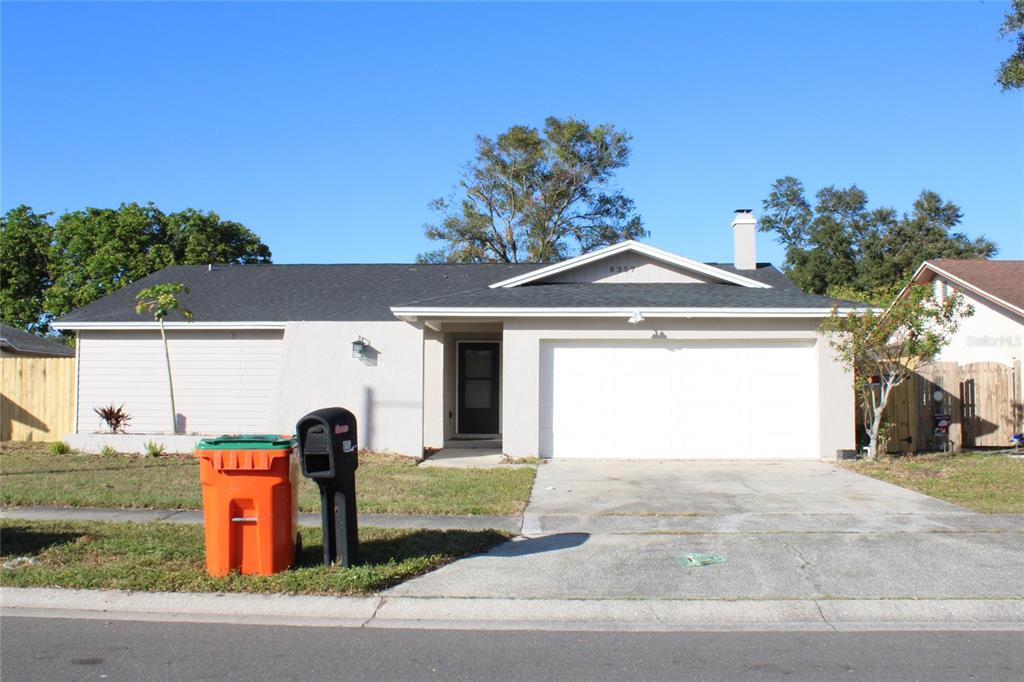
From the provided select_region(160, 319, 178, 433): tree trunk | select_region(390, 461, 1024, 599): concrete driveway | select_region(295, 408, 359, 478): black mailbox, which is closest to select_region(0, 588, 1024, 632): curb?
select_region(390, 461, 1024, 599): concrete driveway

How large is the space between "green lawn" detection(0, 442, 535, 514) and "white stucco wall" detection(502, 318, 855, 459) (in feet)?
4.59

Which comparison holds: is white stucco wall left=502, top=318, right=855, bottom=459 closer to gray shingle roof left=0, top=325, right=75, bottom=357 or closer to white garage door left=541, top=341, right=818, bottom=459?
white garage door left=541, top=341, right=818, bottom=459

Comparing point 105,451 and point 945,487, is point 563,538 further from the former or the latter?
point 105,451

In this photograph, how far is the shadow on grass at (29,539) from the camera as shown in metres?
7.82

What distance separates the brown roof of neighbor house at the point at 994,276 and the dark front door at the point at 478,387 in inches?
470

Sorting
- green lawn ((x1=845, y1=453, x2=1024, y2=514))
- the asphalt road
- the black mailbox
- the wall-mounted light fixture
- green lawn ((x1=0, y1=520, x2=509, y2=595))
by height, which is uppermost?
the wall-mounted light fixture

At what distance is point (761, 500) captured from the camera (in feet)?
34.2

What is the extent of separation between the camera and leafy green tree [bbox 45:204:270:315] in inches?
1235

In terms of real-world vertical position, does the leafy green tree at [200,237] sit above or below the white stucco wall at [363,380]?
above

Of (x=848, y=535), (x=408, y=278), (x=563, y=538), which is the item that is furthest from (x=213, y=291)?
(x=848, y=535)

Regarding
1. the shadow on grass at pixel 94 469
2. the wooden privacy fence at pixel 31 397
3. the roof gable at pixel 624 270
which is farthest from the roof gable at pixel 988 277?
the wooden privacy fence at pixel 31 397

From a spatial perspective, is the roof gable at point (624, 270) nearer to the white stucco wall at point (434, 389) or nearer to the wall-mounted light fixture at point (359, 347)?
the white stucco wall at point (434, 389)

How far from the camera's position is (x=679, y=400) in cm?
1448

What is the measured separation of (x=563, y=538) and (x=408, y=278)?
41.5 feet
